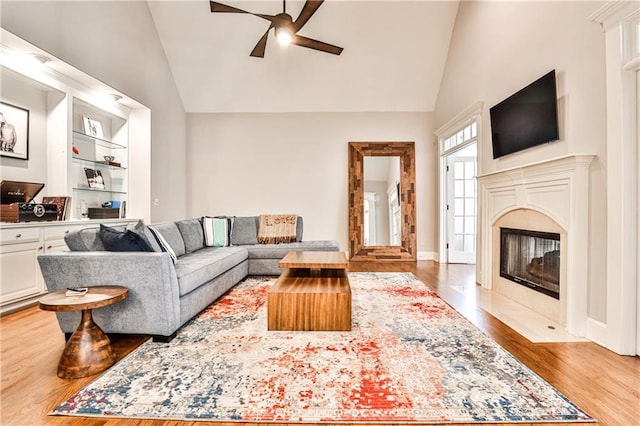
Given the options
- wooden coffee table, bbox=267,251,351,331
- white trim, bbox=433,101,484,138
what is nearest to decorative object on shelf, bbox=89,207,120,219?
wooden coffee table, bbox=267,251,351,331

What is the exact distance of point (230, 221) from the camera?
465 centimetres

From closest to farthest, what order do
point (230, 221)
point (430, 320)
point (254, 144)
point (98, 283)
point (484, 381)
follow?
point (484, 381)
point (98, 283)
point (430, 320)
point (230, 221)
point (254, 144)

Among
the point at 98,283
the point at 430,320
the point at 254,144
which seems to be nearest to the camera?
the point at 98,283

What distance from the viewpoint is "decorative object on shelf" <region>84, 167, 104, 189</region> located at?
4180 millimetres

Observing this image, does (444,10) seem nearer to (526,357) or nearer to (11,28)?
(526,357)

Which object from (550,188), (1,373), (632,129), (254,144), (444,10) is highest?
(444,10)

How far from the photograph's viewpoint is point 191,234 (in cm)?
404

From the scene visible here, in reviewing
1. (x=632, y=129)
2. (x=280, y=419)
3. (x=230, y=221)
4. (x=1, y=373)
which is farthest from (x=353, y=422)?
(x=230, y=221)

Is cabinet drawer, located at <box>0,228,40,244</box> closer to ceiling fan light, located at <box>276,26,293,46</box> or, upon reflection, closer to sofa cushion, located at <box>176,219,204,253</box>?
sofa cushion, located at <box>176,219,204,253</box>

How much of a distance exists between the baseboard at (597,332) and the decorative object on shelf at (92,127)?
574 cm

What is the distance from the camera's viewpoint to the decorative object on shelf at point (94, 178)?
4180mm

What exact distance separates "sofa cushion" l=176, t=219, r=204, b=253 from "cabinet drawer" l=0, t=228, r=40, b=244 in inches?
52.2

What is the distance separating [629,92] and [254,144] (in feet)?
17.4

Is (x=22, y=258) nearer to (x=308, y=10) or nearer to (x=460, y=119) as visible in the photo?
(x=308, y=10)
